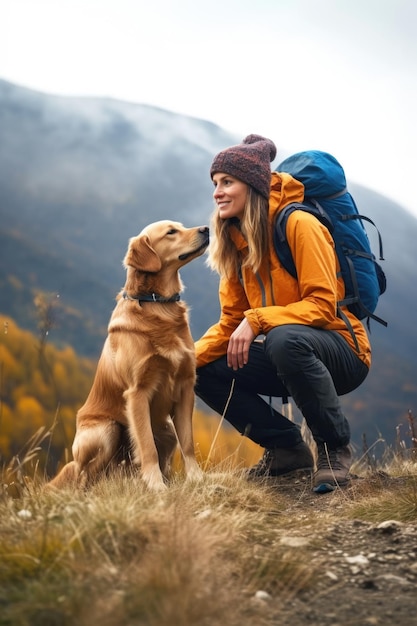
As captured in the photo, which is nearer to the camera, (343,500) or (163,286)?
(343,500)

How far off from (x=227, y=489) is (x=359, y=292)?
140cm

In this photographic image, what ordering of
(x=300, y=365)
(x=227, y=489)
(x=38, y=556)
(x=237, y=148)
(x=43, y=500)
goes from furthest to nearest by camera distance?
(x=237, y=148) → (x=300, y=365) → (x=227, y=489) → (x=43, y=500) → (x=38, y=556)

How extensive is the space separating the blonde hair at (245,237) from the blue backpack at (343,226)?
177 mm

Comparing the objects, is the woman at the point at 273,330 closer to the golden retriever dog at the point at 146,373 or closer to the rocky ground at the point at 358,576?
the golden retriever dog at the point at 146,373

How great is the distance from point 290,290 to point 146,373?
92 cm

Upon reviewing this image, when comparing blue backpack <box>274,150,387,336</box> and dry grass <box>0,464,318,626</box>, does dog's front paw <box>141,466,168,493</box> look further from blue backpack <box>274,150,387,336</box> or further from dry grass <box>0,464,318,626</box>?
blue backpack <box>274,150,387,336</box>

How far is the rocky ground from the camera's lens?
1.96 meters

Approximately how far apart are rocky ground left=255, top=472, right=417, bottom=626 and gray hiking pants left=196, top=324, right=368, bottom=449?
29.3 inches

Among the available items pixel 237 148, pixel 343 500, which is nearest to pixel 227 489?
pixel 343 500

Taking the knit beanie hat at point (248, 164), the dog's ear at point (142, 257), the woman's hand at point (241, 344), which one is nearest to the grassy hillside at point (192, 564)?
the woman's hand at point (241, 344)

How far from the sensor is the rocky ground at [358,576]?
6.42ft

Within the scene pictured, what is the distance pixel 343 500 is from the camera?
350 centimetres

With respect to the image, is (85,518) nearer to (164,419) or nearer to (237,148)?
(164,419)

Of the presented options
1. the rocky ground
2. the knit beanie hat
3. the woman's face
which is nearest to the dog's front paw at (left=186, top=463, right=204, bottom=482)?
the rocky ground
